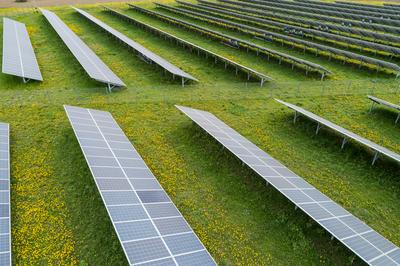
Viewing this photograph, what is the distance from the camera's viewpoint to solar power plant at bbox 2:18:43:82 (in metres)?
30.6

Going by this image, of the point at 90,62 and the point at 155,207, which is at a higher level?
the point at 90,62

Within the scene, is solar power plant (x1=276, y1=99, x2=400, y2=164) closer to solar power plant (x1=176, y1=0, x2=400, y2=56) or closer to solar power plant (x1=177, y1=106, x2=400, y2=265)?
solar power plant (x1=177, y1=106, x2=400, y2=265)

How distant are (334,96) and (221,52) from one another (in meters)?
17.6

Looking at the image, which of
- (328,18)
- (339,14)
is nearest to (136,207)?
(328,18)

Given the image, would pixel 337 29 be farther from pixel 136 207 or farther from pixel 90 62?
pixel 136 207

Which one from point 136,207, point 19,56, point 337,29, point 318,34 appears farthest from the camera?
point 337,29

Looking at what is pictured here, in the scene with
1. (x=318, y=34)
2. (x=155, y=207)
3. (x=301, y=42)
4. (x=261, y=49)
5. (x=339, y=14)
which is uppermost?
(x=339, y=14)

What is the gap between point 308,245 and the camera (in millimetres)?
14172

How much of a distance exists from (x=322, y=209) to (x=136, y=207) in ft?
27.4

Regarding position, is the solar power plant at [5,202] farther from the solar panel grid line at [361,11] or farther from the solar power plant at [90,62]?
the solar panel grid line at [361,11]

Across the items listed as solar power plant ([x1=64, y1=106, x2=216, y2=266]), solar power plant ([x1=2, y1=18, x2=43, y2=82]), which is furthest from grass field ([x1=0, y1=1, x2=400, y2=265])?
solar power plant ([x1=64, y1=106, x2=216, y2=266])

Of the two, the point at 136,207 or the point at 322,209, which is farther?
the point at 322,209

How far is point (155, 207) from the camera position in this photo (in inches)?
559

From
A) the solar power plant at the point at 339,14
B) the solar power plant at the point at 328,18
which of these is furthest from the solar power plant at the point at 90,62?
the solar power plant at the point at 339,14
